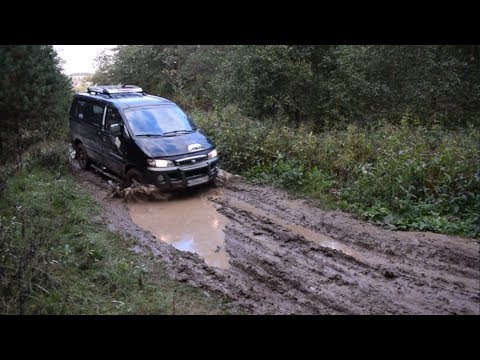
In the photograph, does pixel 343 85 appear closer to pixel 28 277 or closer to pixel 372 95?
pixel 372 95

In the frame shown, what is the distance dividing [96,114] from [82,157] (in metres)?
1.54

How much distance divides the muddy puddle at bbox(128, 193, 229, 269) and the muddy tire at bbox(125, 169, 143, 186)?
Result: 1.70 ft

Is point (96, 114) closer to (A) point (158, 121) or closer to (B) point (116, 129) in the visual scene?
(B) point (116, 129)

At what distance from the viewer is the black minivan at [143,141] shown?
26.9 ft

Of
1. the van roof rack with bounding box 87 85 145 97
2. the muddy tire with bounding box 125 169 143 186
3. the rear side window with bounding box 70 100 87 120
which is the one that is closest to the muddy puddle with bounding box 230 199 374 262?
the muddy tire with bounding box 125 169 143 186

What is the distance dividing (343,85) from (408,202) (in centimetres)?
673

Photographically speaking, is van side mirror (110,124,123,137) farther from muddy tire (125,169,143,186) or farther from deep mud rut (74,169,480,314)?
deep mud rut (74,169,480,314)

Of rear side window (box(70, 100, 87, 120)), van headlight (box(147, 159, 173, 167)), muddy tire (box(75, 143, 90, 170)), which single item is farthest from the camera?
muddy tire (box(75, 143, 90, 170))

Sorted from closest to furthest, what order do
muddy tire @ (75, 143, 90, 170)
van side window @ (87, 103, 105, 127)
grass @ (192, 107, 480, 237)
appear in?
grass @ (192, 107, 480, 237) < van side window @ (87, 103, 105, 127) < muddy tire @ (75, 143, 90, 170)

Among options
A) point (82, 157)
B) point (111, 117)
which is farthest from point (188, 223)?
point (82, 157)

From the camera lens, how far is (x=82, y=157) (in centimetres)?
1073

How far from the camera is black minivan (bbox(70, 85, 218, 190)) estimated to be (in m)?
8.20

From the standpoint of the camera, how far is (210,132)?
11.5 metres
